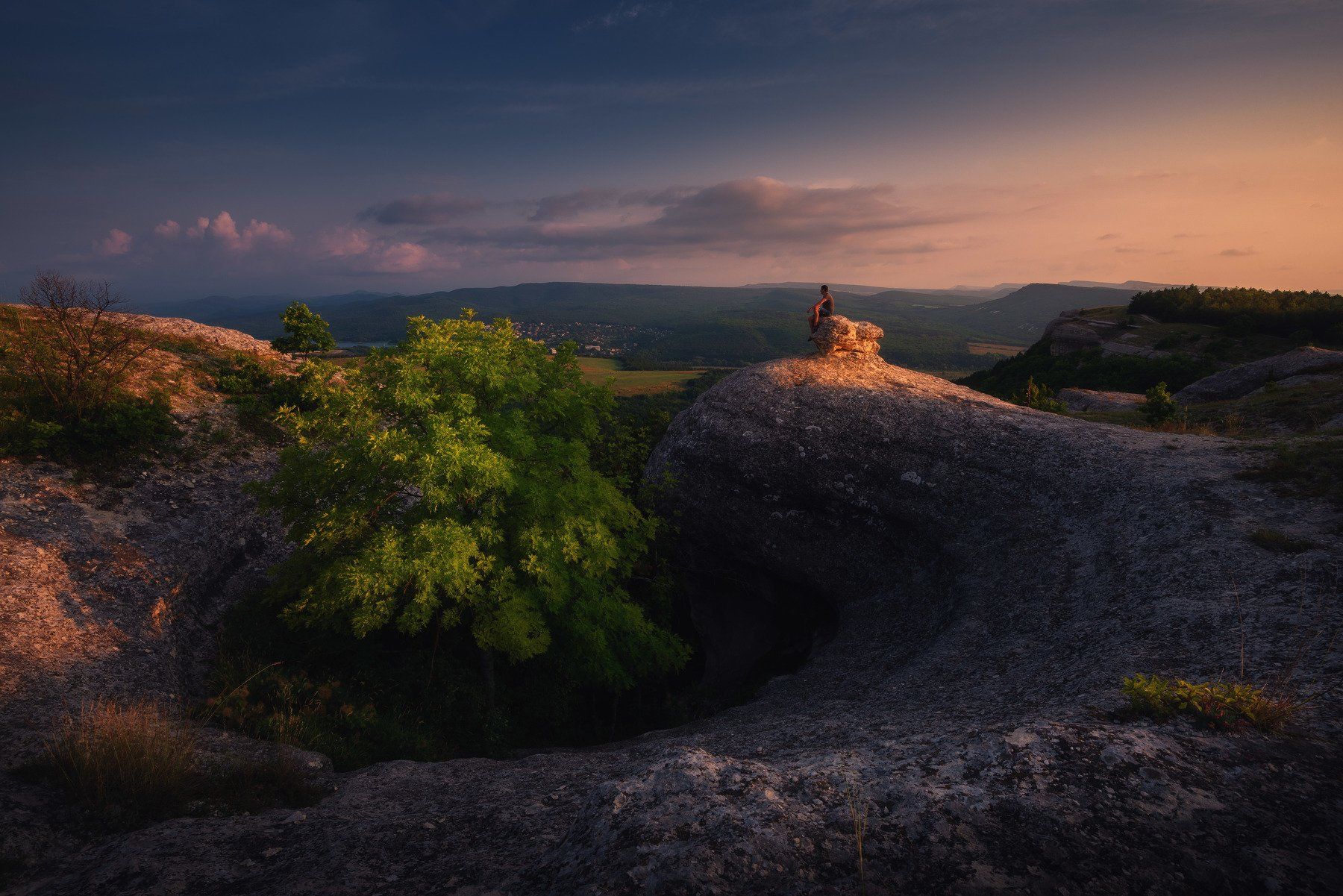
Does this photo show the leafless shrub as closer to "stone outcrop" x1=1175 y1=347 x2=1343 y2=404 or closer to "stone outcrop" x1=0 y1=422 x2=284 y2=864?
"stone outcrop" x1=0 y1=422 x2=284 y2=864

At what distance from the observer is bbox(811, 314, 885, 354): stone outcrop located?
24672 mm

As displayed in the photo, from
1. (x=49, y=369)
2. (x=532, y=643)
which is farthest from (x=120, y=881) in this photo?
(x=49, y=369)

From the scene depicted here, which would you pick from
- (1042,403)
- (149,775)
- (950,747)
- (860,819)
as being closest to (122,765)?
(149,775)

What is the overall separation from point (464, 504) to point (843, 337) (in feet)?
58.7

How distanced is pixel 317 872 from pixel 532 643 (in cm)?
790

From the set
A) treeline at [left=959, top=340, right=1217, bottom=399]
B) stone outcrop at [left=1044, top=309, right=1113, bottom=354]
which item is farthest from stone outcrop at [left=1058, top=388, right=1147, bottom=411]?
stone outcrop at [left=1044, top=309, right=1113, bottom=354]

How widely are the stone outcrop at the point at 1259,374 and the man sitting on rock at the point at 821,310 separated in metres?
29.4

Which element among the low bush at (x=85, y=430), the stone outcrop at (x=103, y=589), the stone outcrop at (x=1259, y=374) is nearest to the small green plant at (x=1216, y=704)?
the stone outcrop at (x=103, y=589)

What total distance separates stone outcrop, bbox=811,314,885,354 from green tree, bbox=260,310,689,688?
39.0ft

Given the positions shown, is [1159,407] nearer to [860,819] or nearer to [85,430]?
[860,819]

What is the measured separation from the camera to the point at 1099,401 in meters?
40.8

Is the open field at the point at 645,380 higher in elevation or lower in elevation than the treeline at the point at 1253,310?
lower

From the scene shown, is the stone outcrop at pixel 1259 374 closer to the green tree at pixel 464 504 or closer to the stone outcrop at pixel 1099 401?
the stone outcrop at pixel 1099 401

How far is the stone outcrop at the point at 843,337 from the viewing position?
24.7m
